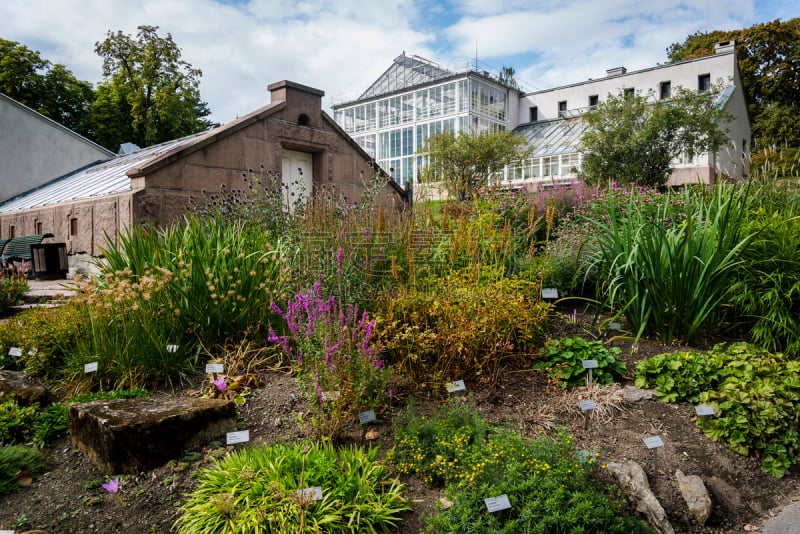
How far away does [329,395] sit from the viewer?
2543 millimetres

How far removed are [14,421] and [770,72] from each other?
111ft

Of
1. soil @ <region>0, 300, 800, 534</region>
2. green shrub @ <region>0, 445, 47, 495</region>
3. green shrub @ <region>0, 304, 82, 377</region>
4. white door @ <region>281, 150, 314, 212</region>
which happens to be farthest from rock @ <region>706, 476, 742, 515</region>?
white door @ <region>281, 150, 314, 212</region>

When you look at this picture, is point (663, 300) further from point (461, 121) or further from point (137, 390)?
point (461, 121)

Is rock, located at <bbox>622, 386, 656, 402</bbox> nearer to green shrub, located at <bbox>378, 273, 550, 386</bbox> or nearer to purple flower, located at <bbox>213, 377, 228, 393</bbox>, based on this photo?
green shrub, located at <bbox>378, 273, 550, 386</bbox>

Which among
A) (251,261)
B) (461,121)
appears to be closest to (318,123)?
(251,261)

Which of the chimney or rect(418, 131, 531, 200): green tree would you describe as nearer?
rect(418, 131, 531, 200): green tree

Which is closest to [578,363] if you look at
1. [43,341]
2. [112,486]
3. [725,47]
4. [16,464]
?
[112,486]

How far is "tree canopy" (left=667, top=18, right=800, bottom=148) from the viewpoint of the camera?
23.1m

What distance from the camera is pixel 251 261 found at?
4012 mm

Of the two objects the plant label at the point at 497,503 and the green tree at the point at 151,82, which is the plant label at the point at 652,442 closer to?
the plant label at the point at 497,503

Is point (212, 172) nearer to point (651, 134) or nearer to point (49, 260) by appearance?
point (49, 260)

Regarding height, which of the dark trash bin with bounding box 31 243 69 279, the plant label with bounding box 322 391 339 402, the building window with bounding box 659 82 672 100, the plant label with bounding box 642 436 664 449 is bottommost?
the plant label with bounding box 642 436 664 449

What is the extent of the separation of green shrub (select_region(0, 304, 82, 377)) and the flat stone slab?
1.27 metres

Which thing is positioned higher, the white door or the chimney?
the chimney
